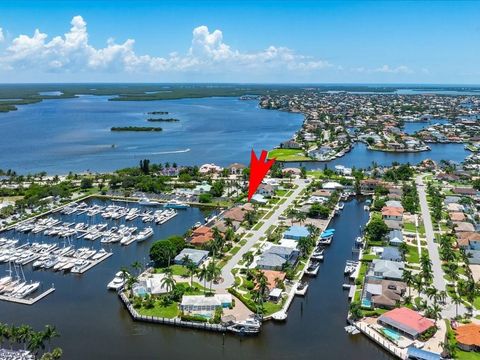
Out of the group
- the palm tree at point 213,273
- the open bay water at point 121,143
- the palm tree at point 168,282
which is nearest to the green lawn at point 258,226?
the palm tree at point 213,273

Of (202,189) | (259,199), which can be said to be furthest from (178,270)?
(202,189)

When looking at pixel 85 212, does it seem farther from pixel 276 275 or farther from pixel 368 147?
pixel 368 147

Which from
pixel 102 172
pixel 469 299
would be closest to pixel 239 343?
pixel 469 299

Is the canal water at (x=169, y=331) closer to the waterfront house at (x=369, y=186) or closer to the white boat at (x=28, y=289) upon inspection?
the white boat at (x=28, y=289)

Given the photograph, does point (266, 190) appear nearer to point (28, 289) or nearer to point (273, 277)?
point (273, 277)

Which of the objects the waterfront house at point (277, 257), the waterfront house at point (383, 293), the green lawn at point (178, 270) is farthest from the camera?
the waterfront house at point (277, 257)

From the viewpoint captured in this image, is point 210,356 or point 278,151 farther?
point 278,151

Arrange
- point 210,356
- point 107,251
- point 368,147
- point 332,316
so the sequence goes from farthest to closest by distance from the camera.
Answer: point 368,147, point 107,251, point 332,316, point 210,356
